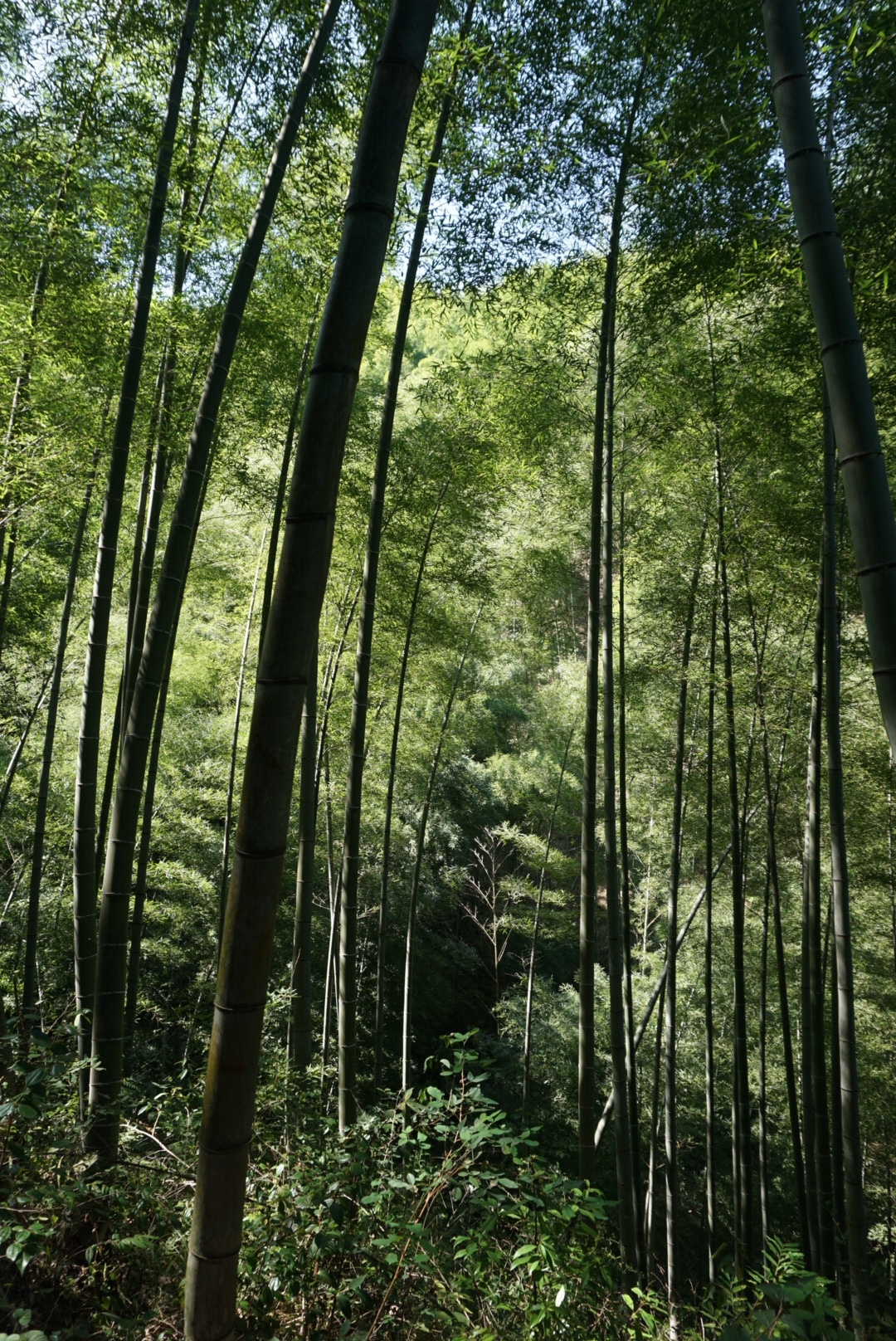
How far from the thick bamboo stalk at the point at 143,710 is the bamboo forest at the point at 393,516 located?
0.01 metres

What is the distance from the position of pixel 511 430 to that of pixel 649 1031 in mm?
8518

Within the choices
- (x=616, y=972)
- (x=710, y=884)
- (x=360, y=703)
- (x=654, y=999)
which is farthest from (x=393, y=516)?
(x=654, y=999)

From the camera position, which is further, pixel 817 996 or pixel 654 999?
pixel 654 999

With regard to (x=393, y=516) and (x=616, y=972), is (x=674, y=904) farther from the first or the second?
(x=393, y=516)

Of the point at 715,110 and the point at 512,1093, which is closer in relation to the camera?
the point at 715,110

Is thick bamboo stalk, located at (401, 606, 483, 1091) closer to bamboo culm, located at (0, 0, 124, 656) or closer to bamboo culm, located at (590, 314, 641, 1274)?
bamboo culm, located at (590, 314, 641, 1274)

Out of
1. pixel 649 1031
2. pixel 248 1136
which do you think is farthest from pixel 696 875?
pixel 248 1136

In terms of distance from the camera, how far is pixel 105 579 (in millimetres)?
2600

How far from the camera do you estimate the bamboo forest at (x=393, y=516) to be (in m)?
1.17

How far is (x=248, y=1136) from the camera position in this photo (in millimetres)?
1072

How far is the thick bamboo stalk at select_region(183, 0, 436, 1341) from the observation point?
Answer: 1058 millimetres

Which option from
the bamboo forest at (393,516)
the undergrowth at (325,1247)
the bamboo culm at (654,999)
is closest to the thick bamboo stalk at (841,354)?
the bamboo forest at (393,516)

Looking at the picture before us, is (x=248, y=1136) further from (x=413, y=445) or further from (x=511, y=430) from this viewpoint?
(x=413, y=445)

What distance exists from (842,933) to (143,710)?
9.93ft
